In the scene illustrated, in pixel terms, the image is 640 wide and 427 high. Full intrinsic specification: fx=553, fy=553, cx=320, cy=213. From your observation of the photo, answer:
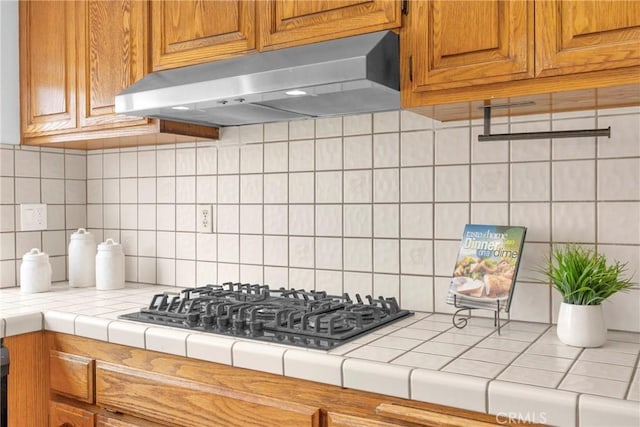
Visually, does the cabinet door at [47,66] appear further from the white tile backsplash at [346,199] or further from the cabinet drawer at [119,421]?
the cabinet drawer at [119,421]

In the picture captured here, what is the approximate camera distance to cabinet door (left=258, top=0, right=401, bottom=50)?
1.44 metres

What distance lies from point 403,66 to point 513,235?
549mm

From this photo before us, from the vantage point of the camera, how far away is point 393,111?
178 cm

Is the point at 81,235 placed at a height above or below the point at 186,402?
above

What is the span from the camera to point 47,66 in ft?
7.18

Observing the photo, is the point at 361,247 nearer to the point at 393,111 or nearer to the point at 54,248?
the point at 393,111

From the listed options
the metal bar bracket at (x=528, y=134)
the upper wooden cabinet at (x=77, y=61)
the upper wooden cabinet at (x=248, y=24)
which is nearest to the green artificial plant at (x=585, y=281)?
the metal bar bracket at (x=528, y=134)

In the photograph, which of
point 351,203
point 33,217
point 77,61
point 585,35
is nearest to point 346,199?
point 351,203

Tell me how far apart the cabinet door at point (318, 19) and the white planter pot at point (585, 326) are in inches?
32.8

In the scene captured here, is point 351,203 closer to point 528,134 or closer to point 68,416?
point 528,134

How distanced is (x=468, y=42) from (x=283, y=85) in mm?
473

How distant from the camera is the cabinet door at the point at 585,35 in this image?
1146mm

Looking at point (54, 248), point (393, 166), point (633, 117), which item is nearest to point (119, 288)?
point (54, 248)

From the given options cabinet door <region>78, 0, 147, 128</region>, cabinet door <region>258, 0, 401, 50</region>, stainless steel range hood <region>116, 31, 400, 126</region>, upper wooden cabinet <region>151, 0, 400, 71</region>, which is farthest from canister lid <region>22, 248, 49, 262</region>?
cabinet door <region>258, 0, 401, 50</region>
